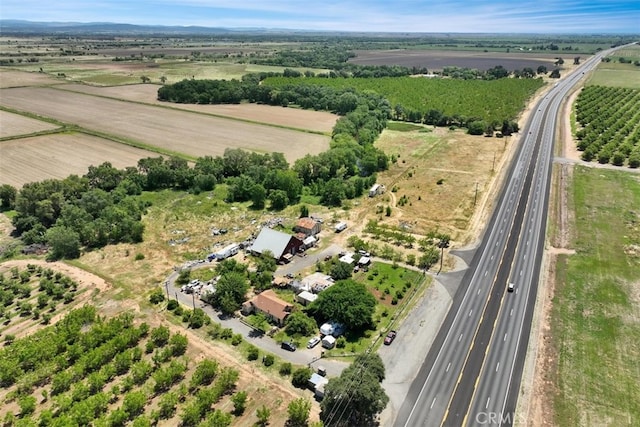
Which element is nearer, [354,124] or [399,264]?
[399,264]

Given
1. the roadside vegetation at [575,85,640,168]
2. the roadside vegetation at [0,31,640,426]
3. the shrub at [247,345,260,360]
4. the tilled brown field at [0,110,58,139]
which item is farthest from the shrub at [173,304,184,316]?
the roadside vegetation at [575,85,640,168]

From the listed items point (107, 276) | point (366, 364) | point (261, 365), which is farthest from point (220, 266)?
point (366, 364)

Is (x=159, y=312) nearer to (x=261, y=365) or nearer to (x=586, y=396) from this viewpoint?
(x=261, y=365)

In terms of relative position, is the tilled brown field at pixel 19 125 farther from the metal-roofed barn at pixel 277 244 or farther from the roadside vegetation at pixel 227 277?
the metal-roofed barn at pixel 277 244

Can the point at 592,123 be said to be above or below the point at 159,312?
above

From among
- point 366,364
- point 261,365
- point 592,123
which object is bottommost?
point 261,365

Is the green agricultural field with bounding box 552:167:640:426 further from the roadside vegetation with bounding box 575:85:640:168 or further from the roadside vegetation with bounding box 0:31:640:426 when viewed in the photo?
the roadside vegetation with bounding box 575:85:640:168

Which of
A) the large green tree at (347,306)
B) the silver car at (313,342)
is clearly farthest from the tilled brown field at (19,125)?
the silver car at (313,342)
